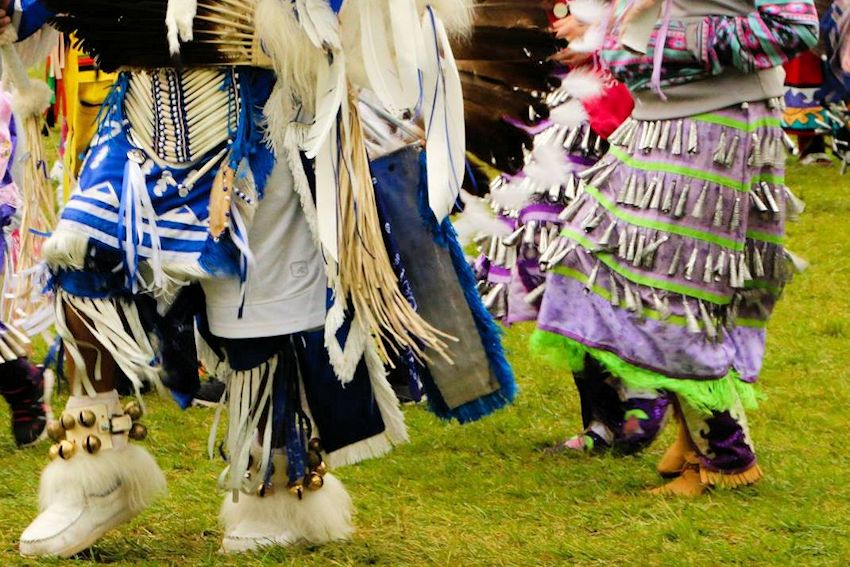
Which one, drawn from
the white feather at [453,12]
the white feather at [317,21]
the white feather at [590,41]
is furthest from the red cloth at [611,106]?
the white feather at [317,21]

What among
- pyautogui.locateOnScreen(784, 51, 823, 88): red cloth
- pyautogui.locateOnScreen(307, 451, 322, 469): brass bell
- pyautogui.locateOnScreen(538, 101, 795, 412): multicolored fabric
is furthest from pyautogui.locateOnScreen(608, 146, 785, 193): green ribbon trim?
pyautogui.locateOnScreen(784, 51, 823, 88): red cloth

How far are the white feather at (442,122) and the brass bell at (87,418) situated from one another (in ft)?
2.97

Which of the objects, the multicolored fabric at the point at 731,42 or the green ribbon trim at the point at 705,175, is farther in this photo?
the green ribbon trim at the point at 705,175

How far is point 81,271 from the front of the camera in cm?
337

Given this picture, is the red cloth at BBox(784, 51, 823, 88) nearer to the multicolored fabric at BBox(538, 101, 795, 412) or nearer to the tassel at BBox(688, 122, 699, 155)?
the multicolored fabric at BBox(538, 101, 795, 412)

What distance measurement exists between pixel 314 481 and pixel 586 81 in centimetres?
181

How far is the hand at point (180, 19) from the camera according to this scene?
3234mm

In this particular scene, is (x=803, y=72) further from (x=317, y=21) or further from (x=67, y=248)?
(x=67, y=248)

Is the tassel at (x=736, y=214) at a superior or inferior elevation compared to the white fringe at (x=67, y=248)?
inferior

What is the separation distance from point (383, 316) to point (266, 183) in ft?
1.31

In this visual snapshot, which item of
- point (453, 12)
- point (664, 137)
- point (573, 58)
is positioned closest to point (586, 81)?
point (573, 58)

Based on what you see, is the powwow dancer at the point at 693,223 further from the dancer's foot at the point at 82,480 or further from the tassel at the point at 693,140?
the dancer's foot at the point at 82,480

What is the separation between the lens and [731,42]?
13.1 feet

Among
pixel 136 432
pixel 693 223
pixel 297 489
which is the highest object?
pixel 693 223
